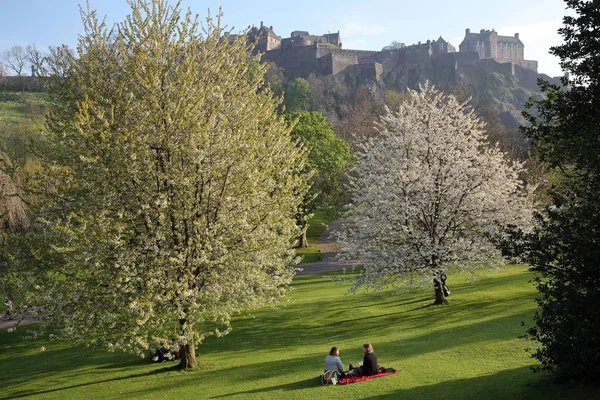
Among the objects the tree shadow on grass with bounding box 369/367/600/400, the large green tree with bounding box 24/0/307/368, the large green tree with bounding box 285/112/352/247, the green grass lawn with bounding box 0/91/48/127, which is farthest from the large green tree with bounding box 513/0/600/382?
the green grass lawn with bounding box 0/91/48/127

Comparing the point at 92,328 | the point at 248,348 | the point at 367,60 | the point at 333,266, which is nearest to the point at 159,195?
the point at 92,328

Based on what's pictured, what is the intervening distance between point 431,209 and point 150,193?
46.6ft

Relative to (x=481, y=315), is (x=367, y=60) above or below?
above

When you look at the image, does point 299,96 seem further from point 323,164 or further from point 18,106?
point 323,164

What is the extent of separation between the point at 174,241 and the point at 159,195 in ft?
5.81

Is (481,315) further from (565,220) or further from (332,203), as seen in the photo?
(332,203)

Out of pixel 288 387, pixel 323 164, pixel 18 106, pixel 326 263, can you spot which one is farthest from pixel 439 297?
pixel 18 106

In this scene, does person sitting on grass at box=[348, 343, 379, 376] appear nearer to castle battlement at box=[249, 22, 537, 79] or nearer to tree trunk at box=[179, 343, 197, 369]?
tree trunk at box=[179, 343, 197, 369]

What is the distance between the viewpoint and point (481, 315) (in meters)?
24.9

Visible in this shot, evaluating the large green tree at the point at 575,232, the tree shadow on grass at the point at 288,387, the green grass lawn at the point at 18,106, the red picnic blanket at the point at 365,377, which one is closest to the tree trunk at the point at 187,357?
the tree shadow on grass at the point at 288,387

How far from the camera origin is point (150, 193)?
18.2 m

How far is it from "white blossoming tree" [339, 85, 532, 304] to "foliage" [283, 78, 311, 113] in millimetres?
100207

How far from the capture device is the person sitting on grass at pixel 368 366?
686 inches

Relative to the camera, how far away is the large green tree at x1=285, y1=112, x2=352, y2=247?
54.9 meters
